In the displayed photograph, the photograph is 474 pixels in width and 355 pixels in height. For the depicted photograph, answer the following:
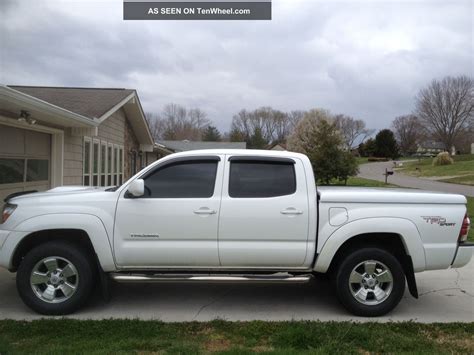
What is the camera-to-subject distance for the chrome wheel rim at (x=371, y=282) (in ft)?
16.6

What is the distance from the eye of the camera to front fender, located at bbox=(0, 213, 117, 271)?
4895 mm

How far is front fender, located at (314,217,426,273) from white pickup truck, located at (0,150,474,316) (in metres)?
0.01

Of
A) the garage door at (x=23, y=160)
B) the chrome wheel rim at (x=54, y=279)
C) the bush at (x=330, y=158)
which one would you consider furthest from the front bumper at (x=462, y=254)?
the bush at (x=330, y=158)

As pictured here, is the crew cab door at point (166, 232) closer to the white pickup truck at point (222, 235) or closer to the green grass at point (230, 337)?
the white pickup truck at point (222, 235)

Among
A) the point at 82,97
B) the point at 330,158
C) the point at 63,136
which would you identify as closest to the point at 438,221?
the point at 63,136

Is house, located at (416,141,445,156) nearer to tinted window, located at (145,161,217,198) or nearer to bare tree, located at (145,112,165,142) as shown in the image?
bare tree, located at (145,112,165,142)

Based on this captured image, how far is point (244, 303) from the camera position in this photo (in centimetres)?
553

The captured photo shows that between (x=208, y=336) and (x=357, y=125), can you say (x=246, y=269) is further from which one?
(x=357, y=125)

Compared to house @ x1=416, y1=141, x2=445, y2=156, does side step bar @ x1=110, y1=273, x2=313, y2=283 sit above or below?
below

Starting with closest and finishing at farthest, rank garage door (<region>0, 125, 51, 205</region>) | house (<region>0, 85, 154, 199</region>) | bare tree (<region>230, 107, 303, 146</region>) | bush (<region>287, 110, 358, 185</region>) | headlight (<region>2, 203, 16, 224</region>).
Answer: headlight (<region>2, 203, 16, 224</region>), house (<region>0, 85, 154, 199</region>), garage door (<region>0, 125, 51, 205</region>), bush (<region>287, 110, 358, 185</region>), bare tree (<region>230, 107, 303, 146</region>)

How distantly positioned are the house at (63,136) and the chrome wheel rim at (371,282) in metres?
5.50

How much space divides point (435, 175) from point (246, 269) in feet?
150


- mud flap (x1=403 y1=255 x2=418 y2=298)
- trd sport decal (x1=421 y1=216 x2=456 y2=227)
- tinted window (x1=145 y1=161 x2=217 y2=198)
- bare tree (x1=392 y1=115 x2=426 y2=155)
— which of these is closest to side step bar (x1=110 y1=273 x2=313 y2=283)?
tinted window (x1=145 y1=161 x2=217 y2=198)

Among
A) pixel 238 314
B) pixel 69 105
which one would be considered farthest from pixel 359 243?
pixel 69 105
